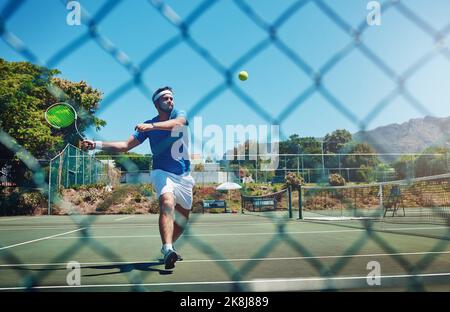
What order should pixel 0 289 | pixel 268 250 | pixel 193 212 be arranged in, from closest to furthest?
1. pixel 0 289
2. pixel 268 250
3. pixel 193 212

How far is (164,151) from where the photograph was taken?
11.6ft

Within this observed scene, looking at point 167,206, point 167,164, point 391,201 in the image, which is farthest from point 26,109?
point 391,201

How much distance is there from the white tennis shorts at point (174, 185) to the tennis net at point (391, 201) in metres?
5.84

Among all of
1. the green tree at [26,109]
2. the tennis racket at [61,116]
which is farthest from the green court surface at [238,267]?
the green tree at [26,109]

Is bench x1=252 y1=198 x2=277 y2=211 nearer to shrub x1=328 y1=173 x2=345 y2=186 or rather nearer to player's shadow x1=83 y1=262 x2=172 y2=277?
shrub x1=328 y1=173 x2=345 y2=186

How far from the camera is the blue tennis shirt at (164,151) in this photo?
3416 mm

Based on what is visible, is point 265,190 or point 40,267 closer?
point 40,267

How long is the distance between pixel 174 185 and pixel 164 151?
33 cm

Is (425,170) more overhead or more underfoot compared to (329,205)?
more overhead

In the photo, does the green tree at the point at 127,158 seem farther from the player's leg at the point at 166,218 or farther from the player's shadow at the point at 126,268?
the player's shadow at the point at 126,268

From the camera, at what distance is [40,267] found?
3.57 m
